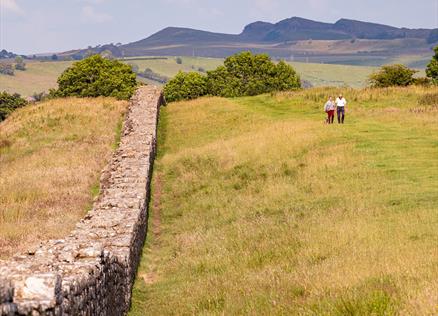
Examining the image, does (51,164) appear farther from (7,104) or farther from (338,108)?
(7,104)

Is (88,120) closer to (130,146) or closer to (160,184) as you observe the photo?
(130,146)

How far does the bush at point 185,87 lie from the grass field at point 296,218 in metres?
36.9

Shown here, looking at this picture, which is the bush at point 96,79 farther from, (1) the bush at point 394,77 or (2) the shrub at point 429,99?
(2) the shrub at point 429,99

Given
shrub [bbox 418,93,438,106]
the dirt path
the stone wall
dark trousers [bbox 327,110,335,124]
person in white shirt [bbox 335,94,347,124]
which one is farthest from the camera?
shrub [bbox 418,93,438,106]

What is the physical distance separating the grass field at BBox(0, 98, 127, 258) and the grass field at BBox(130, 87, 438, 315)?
2757mm

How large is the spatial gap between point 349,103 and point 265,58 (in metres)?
38.2

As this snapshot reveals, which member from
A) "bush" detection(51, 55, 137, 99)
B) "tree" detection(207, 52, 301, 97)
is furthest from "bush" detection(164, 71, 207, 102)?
"bush" detection(51, 55, 137, 99)

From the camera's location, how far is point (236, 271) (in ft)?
44.1

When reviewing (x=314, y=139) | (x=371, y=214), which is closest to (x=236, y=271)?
(x=371, y=214)

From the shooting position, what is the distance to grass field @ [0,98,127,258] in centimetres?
1733

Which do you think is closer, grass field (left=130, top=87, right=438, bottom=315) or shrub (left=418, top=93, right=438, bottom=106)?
grass field (left=130, top=87, right=438, bottom=315)

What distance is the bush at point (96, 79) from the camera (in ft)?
234

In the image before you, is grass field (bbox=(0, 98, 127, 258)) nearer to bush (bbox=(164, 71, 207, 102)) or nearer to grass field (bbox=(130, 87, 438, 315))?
grass field (bbox=(130, 87, 438, 315))

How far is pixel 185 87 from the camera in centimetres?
7394
